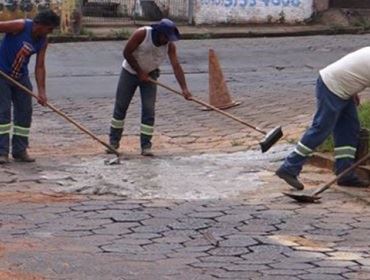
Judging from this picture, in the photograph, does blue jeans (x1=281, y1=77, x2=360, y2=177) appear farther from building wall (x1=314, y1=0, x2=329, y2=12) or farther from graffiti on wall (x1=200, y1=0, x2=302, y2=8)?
building wall (x1=314, y1=0, x2=329, y2=12)

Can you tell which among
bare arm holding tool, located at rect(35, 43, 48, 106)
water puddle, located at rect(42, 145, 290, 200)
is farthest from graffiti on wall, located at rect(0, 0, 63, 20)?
water puddle, located at rect(42, 145, 290, 200)

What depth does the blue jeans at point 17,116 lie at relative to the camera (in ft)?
38.3

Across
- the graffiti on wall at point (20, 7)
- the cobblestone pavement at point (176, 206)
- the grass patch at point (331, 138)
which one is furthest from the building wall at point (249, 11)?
the grass patch at point (331, 138)

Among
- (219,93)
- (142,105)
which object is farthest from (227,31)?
(142,105)

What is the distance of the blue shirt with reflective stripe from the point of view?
11.5m

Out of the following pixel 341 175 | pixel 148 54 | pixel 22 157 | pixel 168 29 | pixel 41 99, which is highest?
pixel 168 29

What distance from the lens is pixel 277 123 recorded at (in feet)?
45.3

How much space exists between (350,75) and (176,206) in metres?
2.01

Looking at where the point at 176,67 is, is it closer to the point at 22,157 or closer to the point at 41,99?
the point at 41,99

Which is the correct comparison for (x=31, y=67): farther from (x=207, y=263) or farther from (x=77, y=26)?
(x=207, y=263)

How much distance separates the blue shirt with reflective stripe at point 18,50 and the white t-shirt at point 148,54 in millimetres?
1087

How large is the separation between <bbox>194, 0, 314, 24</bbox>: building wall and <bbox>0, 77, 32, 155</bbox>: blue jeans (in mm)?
17029

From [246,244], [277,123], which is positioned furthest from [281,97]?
[246,244]

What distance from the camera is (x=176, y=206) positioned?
369 inches
